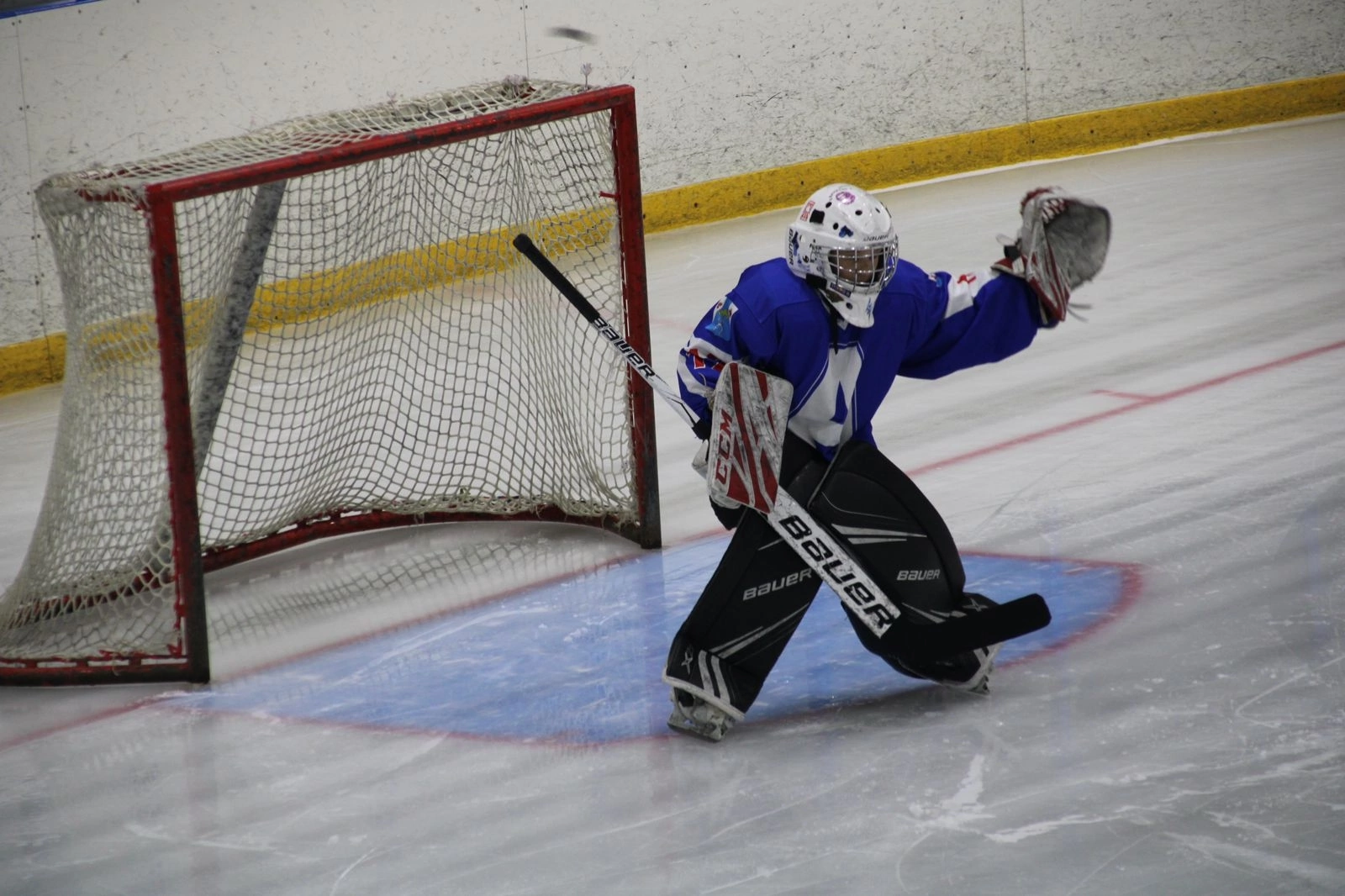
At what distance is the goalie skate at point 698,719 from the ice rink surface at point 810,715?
0.11 feet

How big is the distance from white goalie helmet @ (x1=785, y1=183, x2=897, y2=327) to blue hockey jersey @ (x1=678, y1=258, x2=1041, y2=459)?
40mm

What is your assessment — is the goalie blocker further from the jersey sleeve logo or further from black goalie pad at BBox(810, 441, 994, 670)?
the jersey sleeve logo

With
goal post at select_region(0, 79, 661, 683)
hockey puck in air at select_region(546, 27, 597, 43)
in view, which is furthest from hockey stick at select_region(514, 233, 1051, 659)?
hockey puck in air at select_region(546, 27, 597, 43)

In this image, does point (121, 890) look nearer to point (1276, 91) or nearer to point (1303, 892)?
point (1303, 892)

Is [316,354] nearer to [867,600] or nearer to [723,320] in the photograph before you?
[723,320]

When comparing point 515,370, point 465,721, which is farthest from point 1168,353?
point 465,721

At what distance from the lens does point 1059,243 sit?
308cm

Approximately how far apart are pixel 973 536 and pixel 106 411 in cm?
199

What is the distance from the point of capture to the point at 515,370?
193 inches

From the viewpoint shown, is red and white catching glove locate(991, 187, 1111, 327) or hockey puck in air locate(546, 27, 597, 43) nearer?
red and white catching glove locate(991, 187, 1111, 327)

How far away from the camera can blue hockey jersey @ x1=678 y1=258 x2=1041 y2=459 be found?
119 inches

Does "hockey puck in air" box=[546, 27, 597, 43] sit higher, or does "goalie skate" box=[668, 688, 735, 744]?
"hockey puck in air" box=[546, 27, 597, 43]

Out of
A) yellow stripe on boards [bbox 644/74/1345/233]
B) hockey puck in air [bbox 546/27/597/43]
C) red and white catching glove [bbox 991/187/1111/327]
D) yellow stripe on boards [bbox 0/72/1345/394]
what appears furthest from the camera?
yellow stripe on boards [bbox 644/74/1345/233]

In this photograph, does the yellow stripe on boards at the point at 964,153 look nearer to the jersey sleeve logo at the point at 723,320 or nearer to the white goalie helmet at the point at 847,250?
the jersey sleeve logo at the point at 723,320
